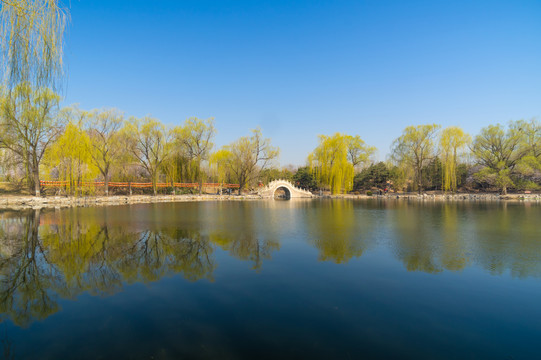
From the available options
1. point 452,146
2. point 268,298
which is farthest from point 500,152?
point 268,298

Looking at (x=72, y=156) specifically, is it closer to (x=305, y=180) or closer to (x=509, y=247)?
(x=509, y=247)

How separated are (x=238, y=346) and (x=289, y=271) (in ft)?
11.0

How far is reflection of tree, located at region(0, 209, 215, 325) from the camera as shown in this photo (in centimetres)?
571

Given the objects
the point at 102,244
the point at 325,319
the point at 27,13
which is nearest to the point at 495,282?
the point at 325,319

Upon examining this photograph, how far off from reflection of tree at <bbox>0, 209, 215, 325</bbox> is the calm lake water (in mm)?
51

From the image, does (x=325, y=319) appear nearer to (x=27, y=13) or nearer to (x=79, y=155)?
(x=27, y=13)

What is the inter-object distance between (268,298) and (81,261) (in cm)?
572

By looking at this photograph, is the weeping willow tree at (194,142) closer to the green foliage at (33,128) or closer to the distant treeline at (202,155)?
the distant treeline at (202,155)

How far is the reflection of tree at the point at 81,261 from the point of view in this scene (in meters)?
5.71

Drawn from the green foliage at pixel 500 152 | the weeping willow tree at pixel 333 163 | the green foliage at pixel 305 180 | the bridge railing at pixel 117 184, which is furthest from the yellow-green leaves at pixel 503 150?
the bridge railing at pixel 117 184

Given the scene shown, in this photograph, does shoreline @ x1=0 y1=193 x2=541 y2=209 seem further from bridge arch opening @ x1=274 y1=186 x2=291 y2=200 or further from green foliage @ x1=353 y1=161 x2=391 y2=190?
green foliage @ x1=353 y1=161 x2=391 y2=190

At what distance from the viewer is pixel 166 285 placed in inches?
245

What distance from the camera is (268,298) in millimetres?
5535

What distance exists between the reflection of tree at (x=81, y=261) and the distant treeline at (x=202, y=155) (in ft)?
45.9
